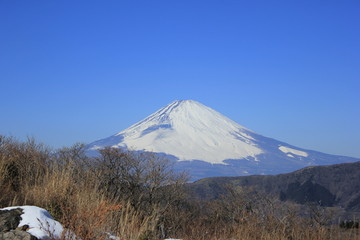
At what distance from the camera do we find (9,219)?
178 inches

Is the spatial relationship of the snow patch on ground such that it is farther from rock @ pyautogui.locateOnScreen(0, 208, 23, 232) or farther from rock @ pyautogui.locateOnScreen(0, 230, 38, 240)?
rock @ pyautogui.locateOnScreen(0, 230, 38, 240)

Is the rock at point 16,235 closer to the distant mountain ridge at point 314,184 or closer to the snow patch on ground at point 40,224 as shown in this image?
the snow patch on ground at point 40,224

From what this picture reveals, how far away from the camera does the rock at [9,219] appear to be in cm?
445

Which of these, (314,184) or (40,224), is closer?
(40,224)

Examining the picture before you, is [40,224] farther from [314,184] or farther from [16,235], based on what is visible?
[314,184]

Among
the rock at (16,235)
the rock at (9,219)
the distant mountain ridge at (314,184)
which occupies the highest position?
the distant mountain ridge at (314,184)

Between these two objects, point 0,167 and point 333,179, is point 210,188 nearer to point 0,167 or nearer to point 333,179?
point 333,179

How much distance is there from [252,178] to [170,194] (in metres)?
88.1

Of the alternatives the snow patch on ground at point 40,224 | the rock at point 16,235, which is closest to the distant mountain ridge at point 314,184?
the snow patch on ground at point 40,224

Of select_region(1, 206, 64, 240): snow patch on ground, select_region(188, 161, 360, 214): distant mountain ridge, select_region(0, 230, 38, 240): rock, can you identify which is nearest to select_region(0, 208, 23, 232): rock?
select_region(1, 206, 64, 240): snow patch on ground

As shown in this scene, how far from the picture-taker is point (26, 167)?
7.76m

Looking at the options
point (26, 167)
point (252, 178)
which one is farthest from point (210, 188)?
point (26, 167)

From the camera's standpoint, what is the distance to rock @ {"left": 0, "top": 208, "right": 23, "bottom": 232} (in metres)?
4.45

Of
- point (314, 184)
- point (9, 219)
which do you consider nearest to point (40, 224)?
point (9, 219)
